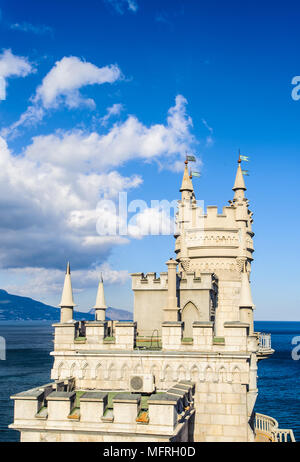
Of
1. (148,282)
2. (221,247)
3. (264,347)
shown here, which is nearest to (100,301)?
(148,282)

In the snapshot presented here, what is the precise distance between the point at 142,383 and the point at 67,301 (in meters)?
5.04

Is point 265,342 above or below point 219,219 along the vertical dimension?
below

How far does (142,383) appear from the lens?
16469 millimetres

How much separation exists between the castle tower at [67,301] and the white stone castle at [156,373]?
40mm

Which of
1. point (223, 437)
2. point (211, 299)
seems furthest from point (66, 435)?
point (211, 299)

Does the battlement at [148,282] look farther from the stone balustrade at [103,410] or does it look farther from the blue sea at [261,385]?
the blue sea at [261,385]

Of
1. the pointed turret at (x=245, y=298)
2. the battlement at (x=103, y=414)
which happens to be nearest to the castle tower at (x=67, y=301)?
the battlement at (x=103, y=414)

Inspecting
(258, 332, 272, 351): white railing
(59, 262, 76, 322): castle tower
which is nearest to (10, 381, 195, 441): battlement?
(59, 262, 76, 322): castle tower

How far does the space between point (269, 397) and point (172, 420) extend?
5449cm

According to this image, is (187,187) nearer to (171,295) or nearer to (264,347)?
(264,347)

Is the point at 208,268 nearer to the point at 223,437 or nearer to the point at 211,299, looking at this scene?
the point at 211,299

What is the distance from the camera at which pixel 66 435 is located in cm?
1291

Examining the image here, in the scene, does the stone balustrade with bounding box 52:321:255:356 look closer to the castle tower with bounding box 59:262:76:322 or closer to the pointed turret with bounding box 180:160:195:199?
the castle tower with bounding box 59:262:76:322

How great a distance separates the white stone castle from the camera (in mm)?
12633
